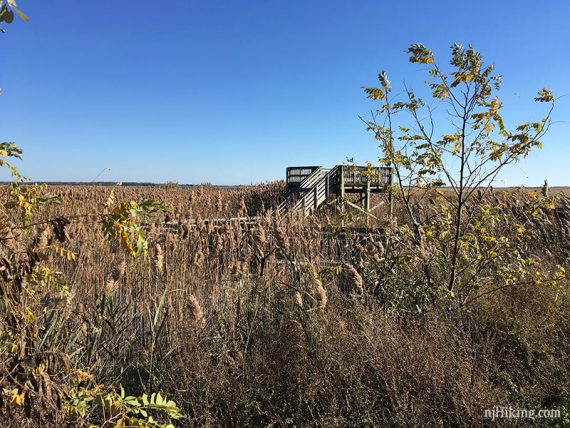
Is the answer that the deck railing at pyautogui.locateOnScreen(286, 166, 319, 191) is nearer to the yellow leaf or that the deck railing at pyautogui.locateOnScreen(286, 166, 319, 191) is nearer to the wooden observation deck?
the wooden observation deck

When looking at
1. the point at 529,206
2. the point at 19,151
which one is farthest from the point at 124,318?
the point at 529,206

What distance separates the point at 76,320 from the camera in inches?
140

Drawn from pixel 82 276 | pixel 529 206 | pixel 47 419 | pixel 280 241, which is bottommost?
pixel 47 419

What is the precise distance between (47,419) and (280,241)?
2.42 m

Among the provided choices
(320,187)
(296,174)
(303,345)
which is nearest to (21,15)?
(303,345)

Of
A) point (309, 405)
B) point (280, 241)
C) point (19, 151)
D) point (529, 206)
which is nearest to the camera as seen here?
point (19, 151)

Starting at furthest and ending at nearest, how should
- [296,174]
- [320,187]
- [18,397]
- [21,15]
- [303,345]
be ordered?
[296,174] < [320,187] < [303,345] < [18,397] < [21,15]

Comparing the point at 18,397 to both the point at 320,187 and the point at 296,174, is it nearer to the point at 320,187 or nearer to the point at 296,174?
the point at 320,187

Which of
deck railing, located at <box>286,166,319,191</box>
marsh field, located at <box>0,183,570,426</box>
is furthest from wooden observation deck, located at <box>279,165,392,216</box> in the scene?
marsh field, located at <box>0,183,570,426</box>

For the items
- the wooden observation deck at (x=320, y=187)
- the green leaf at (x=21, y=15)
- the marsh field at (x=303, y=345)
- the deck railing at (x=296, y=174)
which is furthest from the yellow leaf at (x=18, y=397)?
the deck railing at (x=296, y=174)

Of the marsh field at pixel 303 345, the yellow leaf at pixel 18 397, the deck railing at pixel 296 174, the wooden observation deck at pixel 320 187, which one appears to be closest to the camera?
the yellow leaf at pixel 18 397

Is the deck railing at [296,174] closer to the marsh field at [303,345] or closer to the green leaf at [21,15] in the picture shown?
the marsh field at [303,345]

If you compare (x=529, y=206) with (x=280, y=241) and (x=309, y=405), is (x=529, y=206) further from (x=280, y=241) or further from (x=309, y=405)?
(x=309, y=405)

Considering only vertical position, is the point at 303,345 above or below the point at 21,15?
below
